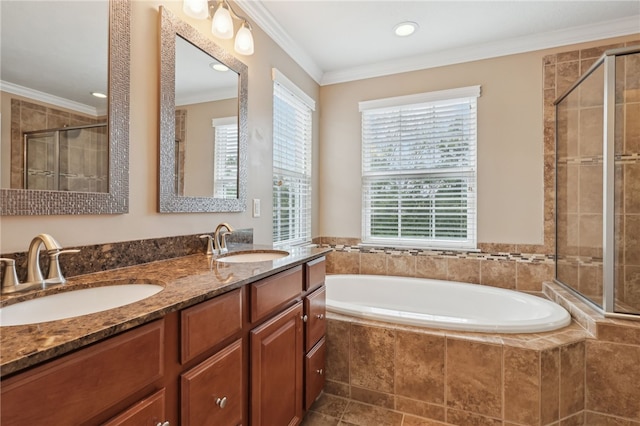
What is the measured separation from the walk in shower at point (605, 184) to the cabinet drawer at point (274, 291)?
1.78 metres

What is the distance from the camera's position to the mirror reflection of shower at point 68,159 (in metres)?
0.97

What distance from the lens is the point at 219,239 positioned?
70.5 inches

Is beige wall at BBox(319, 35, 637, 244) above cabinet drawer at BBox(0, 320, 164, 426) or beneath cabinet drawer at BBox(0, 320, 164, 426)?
above

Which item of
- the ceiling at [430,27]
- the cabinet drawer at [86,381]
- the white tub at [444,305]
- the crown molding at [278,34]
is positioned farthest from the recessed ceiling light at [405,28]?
the cabinet drawer at [86,381]

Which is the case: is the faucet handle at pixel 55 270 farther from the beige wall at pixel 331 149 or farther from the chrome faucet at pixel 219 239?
the chrome faucet at pixel 219 239

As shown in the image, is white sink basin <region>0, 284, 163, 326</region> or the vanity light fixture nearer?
white sink basin <region>0, 284, 163, 326</region>

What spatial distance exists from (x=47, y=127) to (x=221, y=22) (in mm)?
1026

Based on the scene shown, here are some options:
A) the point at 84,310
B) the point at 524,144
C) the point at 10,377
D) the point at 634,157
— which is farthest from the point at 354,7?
the point at 10,377

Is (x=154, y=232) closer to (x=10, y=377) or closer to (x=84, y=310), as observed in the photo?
(x=84, y=310)

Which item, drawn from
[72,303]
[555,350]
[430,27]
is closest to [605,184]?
[555,350]

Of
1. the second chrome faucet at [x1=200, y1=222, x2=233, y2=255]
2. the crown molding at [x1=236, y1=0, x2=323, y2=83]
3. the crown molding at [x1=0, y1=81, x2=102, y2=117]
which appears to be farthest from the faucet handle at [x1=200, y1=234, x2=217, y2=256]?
the crown molding at [x1=236, y1=0, x2=323, y2=83]

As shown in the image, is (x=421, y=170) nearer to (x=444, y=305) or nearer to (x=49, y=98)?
(x=444, y=305)

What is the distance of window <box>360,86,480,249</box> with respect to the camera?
274cm

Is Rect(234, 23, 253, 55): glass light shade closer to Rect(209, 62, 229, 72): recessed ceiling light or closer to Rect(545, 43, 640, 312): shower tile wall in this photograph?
Rect(209, 62, 229, 72): recessed ceiling light
